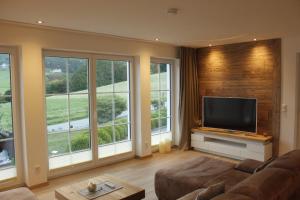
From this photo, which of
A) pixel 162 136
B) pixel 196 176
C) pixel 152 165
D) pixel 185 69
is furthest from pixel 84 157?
pixel 185 69

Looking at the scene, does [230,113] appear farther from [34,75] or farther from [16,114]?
[16,114]

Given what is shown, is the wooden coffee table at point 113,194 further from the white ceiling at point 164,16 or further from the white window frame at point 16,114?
the white ceiling at point 164,16

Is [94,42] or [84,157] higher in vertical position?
[94,42]

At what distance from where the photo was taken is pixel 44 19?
3430 mm

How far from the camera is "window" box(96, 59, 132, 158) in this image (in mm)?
4996

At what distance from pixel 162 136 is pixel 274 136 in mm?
2401

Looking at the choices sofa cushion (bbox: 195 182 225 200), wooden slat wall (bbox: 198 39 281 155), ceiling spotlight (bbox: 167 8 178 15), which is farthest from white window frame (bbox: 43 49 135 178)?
sofa cushion (bbox: 195 182 225 200)

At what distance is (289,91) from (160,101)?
2.67 meters

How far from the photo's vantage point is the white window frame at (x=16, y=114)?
389cm

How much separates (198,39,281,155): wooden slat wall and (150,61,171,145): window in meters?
0.92

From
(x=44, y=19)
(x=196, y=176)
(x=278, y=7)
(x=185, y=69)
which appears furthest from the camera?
(x=185, y=69)

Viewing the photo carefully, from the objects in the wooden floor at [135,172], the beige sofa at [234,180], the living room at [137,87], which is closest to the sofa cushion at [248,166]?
the beige sofa at [234,180]

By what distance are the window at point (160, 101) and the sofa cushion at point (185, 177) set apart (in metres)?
2.37

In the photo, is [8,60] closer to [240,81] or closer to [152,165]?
[152,165]
